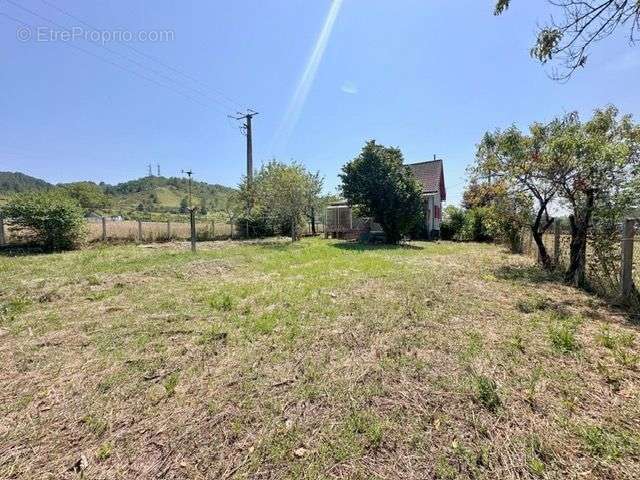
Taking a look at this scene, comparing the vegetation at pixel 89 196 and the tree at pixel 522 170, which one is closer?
the tree at pixel 522 170

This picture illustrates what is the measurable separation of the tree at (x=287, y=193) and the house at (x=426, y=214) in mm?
2842

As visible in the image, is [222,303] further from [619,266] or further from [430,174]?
[430,174]

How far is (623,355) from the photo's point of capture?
307 cm

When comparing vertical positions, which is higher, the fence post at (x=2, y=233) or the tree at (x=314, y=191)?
the tree at (x=314, y=191)

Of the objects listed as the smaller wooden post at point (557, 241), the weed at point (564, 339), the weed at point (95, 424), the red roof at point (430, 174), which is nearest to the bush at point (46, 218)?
the weed at point (95, 424)

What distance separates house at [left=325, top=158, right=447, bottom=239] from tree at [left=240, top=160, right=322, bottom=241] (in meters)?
2.84

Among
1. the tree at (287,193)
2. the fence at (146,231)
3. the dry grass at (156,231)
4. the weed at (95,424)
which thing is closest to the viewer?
the weed at (95,424)

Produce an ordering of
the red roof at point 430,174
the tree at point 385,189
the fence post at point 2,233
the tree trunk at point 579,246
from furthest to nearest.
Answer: the red roof at point 430,174
the tree at point 385,189
the fence post at point 2,233
the tree trunk at point 579,246

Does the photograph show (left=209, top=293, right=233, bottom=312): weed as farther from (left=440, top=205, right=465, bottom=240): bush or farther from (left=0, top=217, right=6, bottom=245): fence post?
(left=440, top=205, right=465, bottom=240): bush

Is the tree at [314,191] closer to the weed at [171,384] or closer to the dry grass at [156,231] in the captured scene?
the dry grass at [156,231]

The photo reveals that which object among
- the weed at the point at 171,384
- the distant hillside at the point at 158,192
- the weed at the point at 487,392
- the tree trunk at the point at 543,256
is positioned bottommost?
the weed at the point at 171,384

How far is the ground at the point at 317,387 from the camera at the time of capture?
6.15ft

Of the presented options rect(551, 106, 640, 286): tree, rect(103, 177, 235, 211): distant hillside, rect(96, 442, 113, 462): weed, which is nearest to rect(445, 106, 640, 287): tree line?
rect(551, 106, 640, 286): tree

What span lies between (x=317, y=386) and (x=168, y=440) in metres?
1.18
